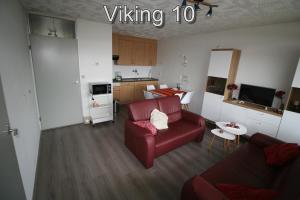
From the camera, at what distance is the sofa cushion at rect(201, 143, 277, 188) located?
1.71 meters

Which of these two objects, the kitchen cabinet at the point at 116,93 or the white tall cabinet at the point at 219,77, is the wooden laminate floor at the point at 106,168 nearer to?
the white tall cabinet at the point at 219,77

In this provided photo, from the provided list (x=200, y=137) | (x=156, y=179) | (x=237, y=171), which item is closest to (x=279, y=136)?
(x=200, y=137)

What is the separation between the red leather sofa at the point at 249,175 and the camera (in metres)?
1.32

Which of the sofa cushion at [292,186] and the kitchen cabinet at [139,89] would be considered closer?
the sofa cushion at [292,186]

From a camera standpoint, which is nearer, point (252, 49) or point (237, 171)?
point (237, 171)

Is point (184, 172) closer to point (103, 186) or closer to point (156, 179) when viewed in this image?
point (156, 179)

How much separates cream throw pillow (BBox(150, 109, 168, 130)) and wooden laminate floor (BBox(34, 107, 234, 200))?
548mm

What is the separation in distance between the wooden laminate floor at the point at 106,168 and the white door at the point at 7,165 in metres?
0.57

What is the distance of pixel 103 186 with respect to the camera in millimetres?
2086

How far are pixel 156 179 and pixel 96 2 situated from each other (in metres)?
3.00

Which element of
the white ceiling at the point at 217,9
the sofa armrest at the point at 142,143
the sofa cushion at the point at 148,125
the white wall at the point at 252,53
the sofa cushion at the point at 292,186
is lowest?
the sofa armrest at the point at 142,143

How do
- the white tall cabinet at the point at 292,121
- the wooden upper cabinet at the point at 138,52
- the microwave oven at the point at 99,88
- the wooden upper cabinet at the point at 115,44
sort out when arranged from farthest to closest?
1. the wooden upper cabinet at the point at 138,52
2. the wooden upper cabinet at the point at 115,44
3. the microwave oven at the point at 99,88
4. the white tall cabinet at the point at 292,121

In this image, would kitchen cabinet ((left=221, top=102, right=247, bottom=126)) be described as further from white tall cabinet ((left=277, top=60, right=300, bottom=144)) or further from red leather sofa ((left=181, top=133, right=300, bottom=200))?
red leather sofa ((left=181, top=133, right=300, bottom=200))

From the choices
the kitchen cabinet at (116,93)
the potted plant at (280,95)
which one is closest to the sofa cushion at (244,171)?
the potted plant at (280,95)
